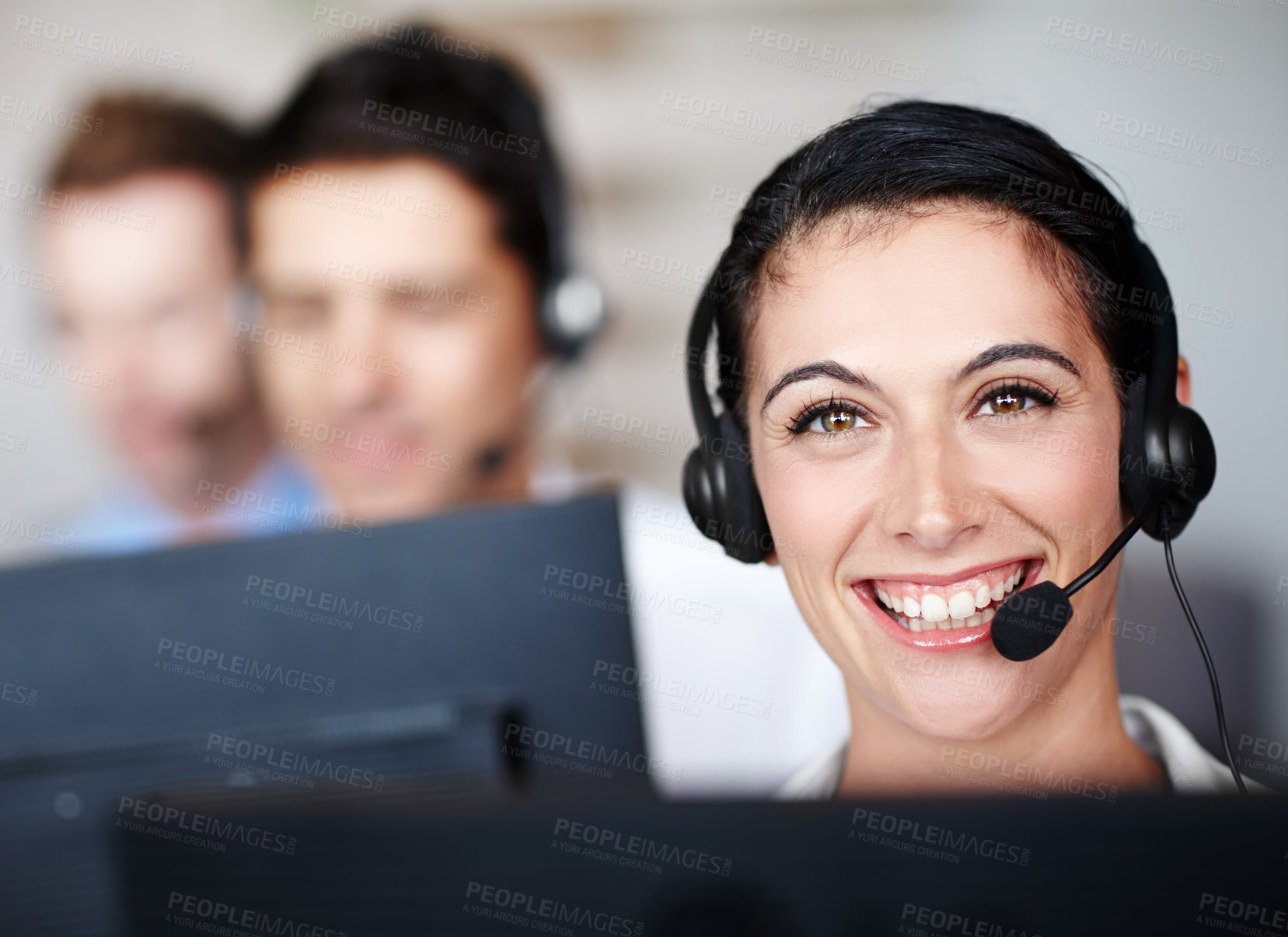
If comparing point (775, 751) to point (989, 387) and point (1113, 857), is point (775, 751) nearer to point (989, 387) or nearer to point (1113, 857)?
point (989, 387)

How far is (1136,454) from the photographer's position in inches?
34.0

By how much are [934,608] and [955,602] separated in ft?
0.06

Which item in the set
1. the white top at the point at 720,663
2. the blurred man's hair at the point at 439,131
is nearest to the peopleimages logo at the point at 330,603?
the white top at the point at 720,663

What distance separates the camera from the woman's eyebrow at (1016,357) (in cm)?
84

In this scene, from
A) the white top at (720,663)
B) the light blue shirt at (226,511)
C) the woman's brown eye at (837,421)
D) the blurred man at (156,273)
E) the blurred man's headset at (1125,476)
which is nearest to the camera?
the blurred man's headset at (1125,476)

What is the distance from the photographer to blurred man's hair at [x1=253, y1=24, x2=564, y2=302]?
79.6 inches

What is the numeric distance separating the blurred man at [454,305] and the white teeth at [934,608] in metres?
1.04

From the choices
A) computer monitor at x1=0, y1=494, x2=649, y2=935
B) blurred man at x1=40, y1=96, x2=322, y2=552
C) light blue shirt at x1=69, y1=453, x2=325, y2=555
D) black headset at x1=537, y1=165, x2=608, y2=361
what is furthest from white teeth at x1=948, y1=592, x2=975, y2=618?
light blue shirt at x1=69, y1=453, x2=325, y2=555

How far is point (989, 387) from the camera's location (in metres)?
0.85

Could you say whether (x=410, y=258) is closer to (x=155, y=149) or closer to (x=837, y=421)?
(x=155, y=149)

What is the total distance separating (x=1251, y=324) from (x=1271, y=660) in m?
0.60

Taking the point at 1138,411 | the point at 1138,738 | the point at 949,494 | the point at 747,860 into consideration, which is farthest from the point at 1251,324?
the point at 747,860

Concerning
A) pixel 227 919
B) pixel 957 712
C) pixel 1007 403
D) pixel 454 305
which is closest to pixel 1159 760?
pixel 957 712

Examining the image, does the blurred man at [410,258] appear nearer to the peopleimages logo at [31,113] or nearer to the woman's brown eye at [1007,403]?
the woman's brown eye at [1007,403]
